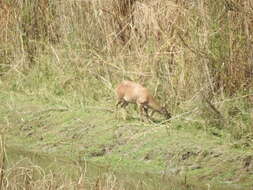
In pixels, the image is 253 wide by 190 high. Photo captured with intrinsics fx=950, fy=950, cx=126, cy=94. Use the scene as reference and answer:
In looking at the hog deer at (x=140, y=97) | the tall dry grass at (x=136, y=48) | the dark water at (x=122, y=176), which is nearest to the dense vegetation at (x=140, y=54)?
the tall dry grass at (x=136, y=48)

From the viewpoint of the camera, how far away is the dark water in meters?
7.99

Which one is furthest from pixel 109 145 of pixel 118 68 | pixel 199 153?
pixel 118 68

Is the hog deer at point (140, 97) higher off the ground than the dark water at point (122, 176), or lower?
higher

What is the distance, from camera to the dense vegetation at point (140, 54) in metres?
9.48

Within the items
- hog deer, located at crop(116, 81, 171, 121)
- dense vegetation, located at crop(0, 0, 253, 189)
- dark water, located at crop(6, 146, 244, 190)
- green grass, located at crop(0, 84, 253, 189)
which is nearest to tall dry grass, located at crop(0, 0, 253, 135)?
dense vegetation, located at crop(0, 0, 253, 189)

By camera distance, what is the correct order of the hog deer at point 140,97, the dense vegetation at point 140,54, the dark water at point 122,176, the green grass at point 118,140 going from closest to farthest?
1. the dark water at point 122,176
2. the green grass at point 118,140
3. the dense vegetation at point 140,54
4. the hog deer at point 140,97

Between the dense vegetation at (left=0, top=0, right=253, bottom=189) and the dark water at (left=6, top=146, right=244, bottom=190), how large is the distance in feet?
2.09

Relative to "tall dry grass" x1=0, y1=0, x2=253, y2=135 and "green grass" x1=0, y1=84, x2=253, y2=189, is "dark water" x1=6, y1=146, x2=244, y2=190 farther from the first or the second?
"tall dry grass" x1=0, y1=0, x2=253, y2=135

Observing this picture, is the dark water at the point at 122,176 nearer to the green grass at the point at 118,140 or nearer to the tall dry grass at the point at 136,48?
the green grass at the point at 118,140

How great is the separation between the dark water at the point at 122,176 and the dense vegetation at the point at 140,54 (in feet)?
2.09

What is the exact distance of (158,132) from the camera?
Answer: 939 centimetres

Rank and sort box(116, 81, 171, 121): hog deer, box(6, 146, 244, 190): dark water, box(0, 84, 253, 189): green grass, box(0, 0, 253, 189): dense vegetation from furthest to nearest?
box(116, 81, 171, 121): hog deer < box(0, 0, 253, 189): dense vegetation < box(0, 84, 253, 189): green grass < box(6, 146, 244, 190): dark water

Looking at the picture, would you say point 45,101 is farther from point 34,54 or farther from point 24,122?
point 34,54

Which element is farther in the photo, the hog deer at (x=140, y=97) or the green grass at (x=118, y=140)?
the hog deer at (x=140, y=97)
